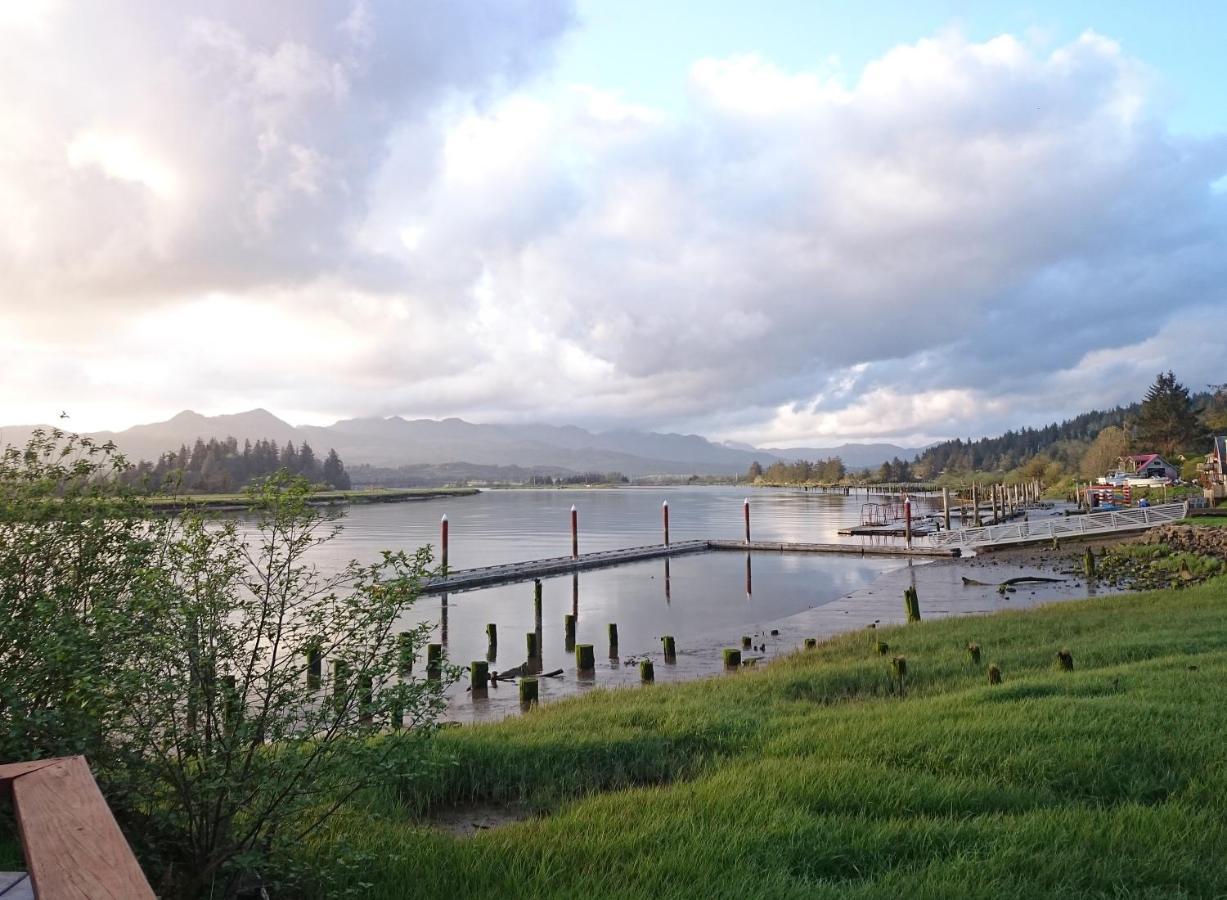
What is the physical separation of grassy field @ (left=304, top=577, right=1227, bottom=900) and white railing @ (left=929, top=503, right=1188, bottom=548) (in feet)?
119

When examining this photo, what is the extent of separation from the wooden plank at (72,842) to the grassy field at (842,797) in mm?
2148

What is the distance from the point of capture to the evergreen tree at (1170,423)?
301ft

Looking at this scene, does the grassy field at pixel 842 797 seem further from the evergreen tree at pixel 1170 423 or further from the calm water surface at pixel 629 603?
the evergreen tree at pixel 1170 423

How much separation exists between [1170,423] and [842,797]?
348 feet

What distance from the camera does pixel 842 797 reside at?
21.3ft

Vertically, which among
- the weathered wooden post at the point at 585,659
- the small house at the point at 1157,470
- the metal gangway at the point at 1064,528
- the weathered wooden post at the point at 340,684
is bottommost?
the weathered wooden post at the point at 585,659

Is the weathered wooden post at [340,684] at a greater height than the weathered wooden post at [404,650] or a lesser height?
lesser

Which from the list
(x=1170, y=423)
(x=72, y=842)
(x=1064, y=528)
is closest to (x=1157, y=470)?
(x=1170, y=423)

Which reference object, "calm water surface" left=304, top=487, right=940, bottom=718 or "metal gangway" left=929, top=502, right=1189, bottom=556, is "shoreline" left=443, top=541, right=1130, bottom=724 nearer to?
"calm water surface" left=304, top=487, right=940, bottom=718

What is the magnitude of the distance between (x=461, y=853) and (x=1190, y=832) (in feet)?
16.3

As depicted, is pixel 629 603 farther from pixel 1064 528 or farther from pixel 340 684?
pixel 1064 528

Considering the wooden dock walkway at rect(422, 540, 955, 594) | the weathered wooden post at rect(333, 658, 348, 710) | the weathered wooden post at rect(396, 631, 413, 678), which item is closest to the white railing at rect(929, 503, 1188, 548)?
the wooden dock walkway at rect(422, 540, 955, 594)

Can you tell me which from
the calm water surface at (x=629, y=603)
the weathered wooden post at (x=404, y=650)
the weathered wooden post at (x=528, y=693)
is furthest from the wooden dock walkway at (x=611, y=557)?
the weathered wooden post at (x=404, y=650)

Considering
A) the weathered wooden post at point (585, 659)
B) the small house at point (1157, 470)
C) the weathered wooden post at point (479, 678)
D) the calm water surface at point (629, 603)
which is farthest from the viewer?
the small house at point (1157, 470)
